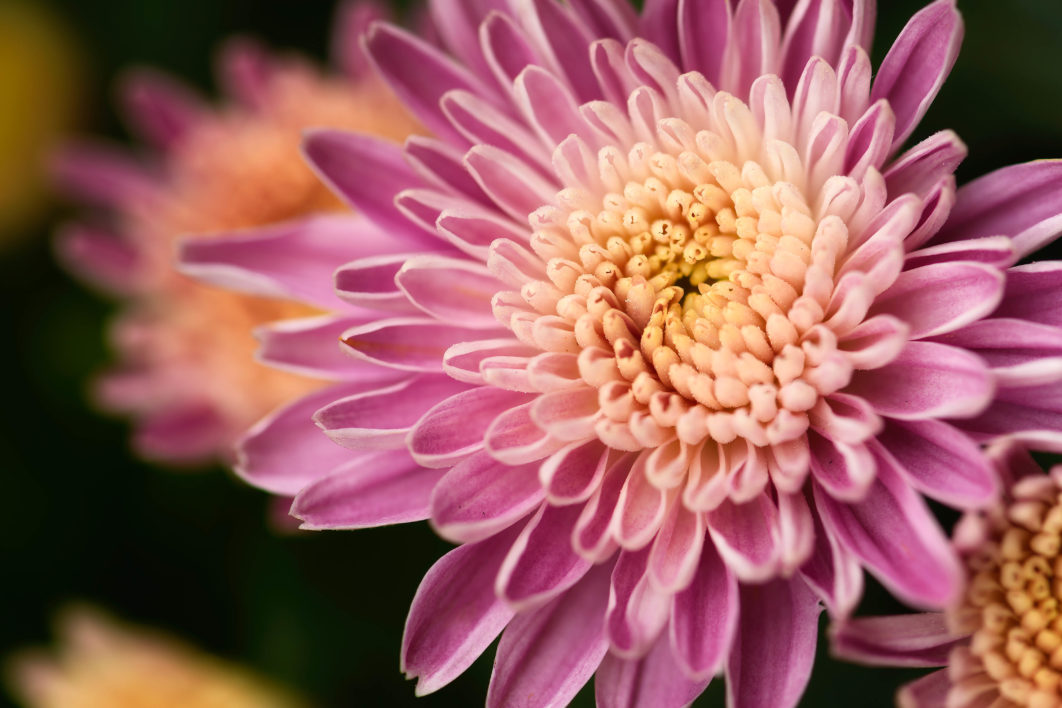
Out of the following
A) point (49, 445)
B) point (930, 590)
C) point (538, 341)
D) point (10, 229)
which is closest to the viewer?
point (930, 590)

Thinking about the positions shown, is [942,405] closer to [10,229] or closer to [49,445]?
[49,445]

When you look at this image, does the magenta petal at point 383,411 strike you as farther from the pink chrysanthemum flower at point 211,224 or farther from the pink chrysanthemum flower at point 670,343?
the pink chrysanthemum flower at point 211,224

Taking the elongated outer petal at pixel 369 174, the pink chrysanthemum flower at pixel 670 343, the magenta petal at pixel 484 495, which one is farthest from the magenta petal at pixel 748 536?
the elongated outer petal at pixel 369 174

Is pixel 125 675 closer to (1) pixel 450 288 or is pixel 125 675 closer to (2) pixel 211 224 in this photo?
(2) pixel 211 224

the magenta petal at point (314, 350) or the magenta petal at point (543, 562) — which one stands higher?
the magenta petal at point (314, 350)

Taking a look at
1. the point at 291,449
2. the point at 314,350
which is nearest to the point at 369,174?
the point at 314,350

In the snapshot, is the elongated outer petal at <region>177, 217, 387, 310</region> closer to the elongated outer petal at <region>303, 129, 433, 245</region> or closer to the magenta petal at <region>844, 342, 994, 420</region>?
the elongated outer petal at <region>303, 129, 433, 245</region>

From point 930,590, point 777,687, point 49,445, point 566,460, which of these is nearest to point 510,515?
point 566,460
